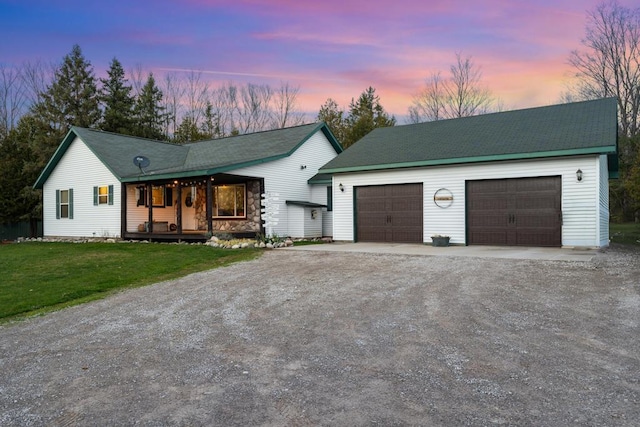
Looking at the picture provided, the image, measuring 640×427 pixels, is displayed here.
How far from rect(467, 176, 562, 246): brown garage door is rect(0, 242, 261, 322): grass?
708cm

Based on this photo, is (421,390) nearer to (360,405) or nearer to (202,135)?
(360,405)

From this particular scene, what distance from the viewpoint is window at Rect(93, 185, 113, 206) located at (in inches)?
726

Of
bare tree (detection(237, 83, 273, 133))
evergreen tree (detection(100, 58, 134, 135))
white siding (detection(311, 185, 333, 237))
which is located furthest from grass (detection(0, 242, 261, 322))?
bare tree (detection(237, 83, 273, 133))

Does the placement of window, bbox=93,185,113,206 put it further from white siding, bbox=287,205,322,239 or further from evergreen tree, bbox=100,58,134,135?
evergreen tree, bbox=100,58,134,135

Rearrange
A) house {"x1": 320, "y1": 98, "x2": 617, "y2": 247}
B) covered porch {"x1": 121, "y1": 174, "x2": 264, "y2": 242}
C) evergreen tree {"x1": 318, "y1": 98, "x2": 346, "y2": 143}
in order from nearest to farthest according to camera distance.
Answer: house {"x1": 320, "y1": 98, "x2": 617, "y2": 247}
covered porch {"x1": 121, "y1": 174, "x2": 264, "y2": 242}
evergreen tree {"x1": 318, "y1": 98, "x2": 346, "y2": 143}

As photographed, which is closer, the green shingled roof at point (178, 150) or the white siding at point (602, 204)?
the white siding at point (602, 204)

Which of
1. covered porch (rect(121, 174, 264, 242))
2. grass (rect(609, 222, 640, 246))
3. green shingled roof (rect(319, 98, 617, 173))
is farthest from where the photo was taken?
covered porch (rect(121, 174, 264, 242))

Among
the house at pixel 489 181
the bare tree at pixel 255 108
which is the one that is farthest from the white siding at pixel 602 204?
the bare tree at pixel 255 108

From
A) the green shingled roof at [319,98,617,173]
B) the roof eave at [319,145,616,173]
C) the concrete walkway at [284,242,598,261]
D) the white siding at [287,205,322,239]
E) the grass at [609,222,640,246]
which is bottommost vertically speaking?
the grass at [609,222,640,246]

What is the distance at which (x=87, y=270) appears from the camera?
10250 millimetres

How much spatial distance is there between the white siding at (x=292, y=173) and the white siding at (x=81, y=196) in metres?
6.25

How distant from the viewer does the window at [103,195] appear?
18438 millimetres

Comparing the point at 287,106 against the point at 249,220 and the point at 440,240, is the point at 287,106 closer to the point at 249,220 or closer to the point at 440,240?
the point at 249,220

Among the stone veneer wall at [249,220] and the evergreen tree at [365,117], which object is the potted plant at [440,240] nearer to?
the stone veneer wall at [249,220]
